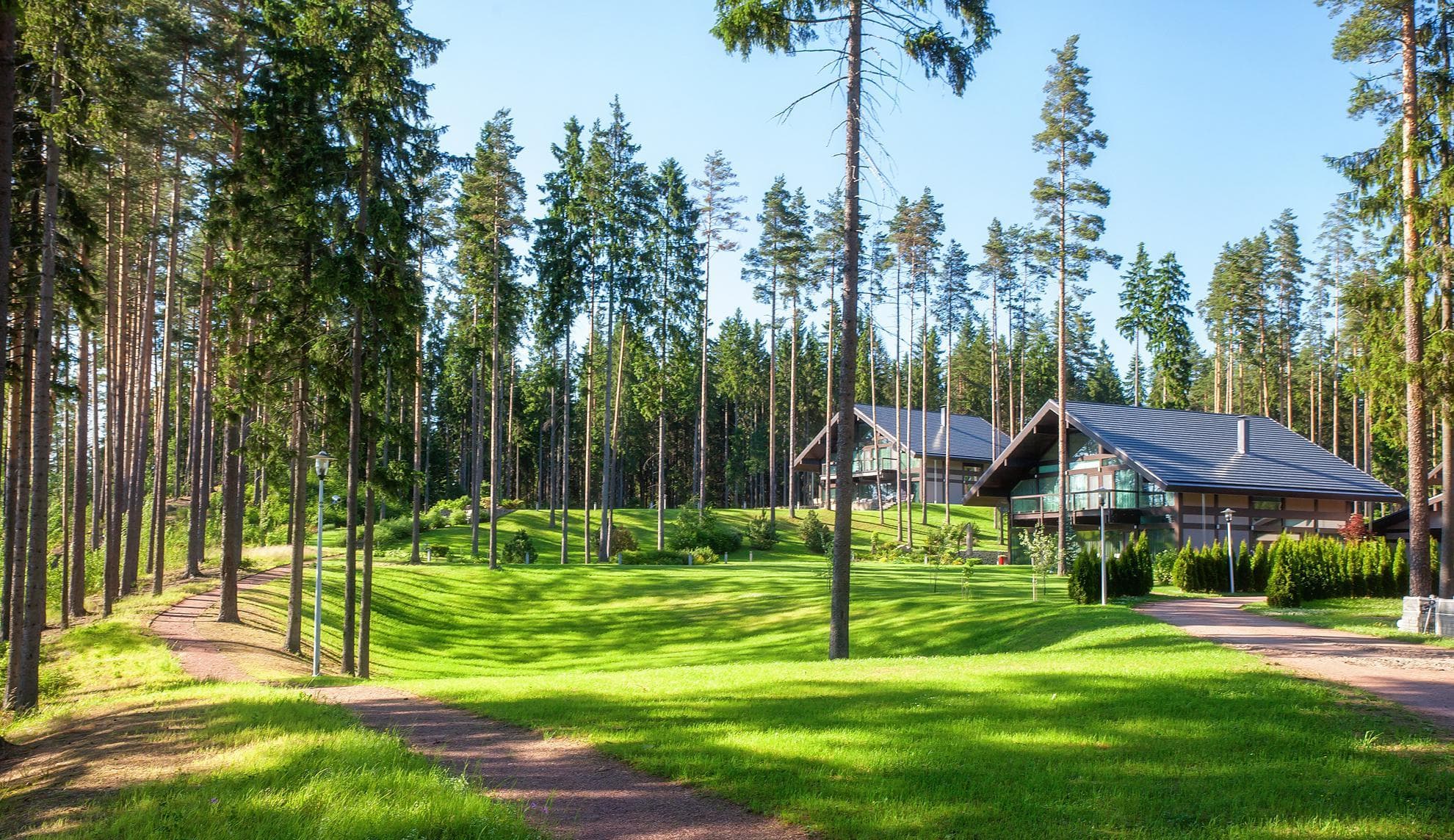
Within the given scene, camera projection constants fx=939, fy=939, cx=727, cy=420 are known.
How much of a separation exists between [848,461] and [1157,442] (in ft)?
78.6

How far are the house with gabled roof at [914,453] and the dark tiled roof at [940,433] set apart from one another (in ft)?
0.15

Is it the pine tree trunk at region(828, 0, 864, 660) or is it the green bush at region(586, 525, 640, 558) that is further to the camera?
the green bush at region(586, 525, 640, 558)

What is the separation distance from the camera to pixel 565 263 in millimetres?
38656

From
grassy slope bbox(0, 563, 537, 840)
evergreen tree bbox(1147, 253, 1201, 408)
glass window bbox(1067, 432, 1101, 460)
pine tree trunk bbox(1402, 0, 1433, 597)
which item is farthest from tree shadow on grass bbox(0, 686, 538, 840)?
evergreen tree bbox(1147, 253, 1201, 408)

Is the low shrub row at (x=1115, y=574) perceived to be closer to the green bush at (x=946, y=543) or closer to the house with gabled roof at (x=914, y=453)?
the green bush at (x=946, y=543)

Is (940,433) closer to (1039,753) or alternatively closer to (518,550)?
(518,550)

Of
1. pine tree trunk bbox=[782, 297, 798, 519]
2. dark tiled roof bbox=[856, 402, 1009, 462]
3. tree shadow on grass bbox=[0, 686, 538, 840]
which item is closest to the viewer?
tree shadow on grass bbox=[0, 686, 538, 840]

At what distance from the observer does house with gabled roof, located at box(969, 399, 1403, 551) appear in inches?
1294

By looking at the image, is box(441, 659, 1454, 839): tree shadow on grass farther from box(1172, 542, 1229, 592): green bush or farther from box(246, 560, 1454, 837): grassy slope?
box(1172, 542, 1229, 592): green bush

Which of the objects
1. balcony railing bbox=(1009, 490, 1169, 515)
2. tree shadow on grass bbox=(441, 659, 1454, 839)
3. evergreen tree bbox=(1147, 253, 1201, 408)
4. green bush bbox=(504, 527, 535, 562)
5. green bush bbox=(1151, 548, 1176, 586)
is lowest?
green bush bbox=(504, 527, 535, 562)

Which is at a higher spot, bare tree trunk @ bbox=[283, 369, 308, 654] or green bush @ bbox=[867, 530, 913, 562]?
bare tree trunk @ bbox=[283, 369, 308, 654]

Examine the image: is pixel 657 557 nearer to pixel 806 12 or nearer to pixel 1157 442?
pixel 1157 442

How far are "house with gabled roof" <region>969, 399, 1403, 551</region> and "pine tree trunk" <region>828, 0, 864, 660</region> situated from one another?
1873 centimetres

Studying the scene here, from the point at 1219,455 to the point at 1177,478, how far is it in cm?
450
